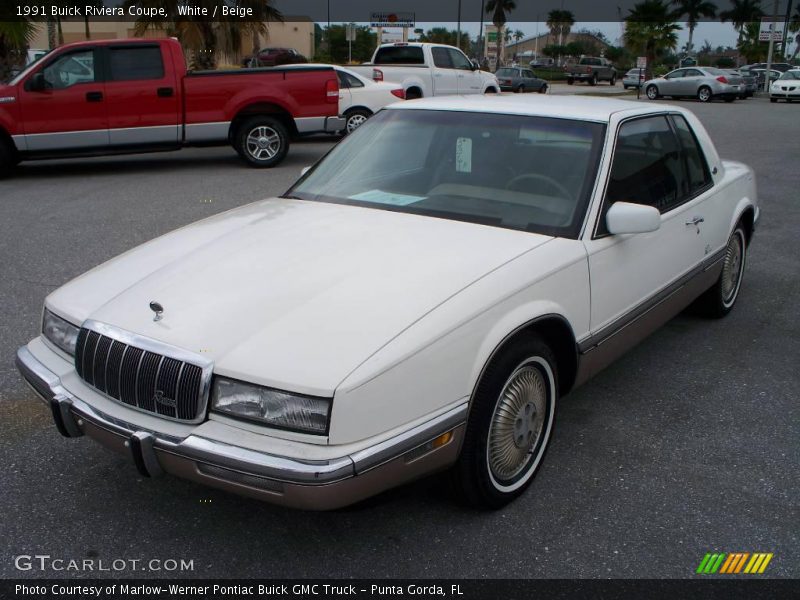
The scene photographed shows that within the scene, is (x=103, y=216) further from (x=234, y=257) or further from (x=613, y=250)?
(x=613, y=250)

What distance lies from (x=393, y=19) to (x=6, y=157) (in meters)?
32.5

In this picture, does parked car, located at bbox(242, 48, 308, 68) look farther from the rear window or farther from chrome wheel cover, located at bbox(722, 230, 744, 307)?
chrome wheel cover, located at bbox(722, 230, 744, 307)

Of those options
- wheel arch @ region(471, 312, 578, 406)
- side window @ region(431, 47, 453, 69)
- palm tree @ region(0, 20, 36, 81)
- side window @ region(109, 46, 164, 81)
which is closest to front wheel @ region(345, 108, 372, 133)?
side window @ region(109, 46, 164, 81)

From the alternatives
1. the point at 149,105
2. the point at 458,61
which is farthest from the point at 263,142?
the point at 458,61

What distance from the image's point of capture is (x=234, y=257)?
3.26 metres

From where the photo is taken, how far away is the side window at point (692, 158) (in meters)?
4.67

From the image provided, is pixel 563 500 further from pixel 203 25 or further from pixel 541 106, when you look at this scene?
pixel 203 25

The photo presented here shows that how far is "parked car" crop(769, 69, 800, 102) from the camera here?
31.5 metres

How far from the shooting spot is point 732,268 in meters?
5.53

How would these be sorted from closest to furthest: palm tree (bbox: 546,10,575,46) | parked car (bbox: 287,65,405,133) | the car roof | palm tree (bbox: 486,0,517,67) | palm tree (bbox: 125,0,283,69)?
the car roof < parked car (bbox: 287,65,405,133) < palm tree (bbox: 125,0,283,69) < palm tree (bbox: 486,0,517,67) < palm tree (bbox: 546,10,575,46)

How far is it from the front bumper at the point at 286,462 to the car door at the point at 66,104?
9408mm

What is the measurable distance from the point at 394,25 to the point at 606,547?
40943 mm

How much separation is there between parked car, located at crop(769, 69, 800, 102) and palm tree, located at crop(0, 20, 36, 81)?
28214 millimetres

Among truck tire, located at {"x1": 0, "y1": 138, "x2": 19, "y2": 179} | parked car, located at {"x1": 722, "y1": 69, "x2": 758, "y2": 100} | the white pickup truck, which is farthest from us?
parked car, located at {"x1": 722, "y1": 69, "x2": 758, "y2": 100}
